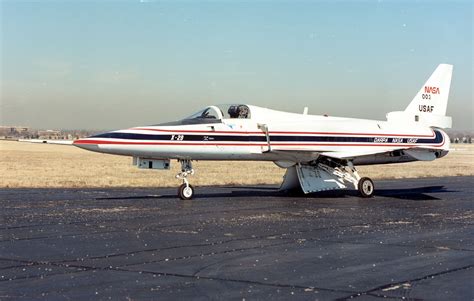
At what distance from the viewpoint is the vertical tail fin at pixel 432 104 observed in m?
25.6

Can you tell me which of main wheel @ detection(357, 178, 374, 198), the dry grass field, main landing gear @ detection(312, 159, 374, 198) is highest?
main landing gear @ detection(312, 159, 374, 198)

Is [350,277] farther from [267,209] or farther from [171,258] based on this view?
[267,209]

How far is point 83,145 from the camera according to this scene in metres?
18.7

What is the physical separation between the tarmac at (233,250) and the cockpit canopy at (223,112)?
108 inches

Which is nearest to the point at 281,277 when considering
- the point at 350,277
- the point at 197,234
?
the point at 350,277

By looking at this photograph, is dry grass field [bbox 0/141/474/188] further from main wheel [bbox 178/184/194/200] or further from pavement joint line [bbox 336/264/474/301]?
pavement joint line [bbox 336/264/474/301]

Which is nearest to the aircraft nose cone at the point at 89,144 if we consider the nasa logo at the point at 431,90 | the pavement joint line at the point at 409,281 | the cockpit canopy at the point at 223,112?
the cockpit canopy at the point at 223,112

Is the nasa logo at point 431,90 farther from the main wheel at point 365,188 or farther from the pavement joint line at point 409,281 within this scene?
the pavement joint line at point 409,281

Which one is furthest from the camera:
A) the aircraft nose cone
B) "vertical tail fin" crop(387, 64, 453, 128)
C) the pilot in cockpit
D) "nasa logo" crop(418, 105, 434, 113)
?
"nasa logo" crop(418, 105, 434, 113)

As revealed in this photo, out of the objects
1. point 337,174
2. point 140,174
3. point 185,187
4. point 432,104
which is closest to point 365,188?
point 337,174

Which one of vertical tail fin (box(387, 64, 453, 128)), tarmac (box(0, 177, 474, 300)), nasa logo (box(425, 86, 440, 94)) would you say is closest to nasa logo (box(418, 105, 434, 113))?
vertical tail fin (box(387, 64, 453, 128))

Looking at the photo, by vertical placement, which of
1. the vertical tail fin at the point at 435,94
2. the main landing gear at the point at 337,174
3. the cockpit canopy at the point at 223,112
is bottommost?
the main landing gear at the point at 337,174

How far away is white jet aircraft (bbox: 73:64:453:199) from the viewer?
19406 millimetres

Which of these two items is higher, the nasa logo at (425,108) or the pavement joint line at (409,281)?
the nasa logo at (425,108)
